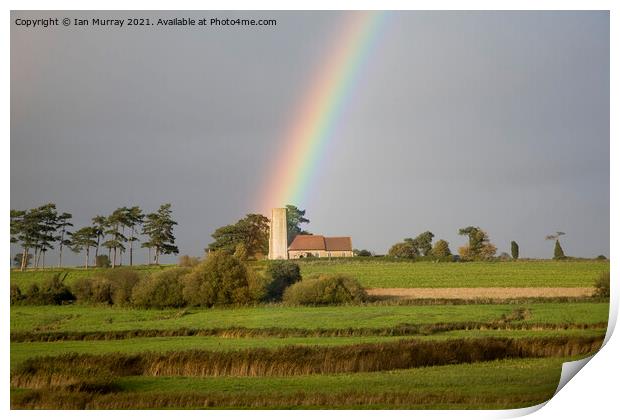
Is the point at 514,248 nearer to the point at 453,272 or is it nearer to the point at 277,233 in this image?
the point at 453,272

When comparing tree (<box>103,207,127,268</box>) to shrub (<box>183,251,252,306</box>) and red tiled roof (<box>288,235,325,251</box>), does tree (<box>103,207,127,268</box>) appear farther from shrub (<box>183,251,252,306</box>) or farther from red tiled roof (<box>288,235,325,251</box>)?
red tiled roof (<box>288,235,325,251</box>)

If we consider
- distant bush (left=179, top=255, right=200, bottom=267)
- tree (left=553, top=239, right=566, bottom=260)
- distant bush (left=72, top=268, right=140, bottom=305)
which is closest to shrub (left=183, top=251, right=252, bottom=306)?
distant bush (left=179, top=255, right=200, bottom=267)

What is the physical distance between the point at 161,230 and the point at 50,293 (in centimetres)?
212

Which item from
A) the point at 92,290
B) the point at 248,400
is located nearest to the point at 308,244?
the point at 248,400

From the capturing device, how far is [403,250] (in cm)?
1531

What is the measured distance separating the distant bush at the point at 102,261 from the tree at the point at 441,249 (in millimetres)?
5852

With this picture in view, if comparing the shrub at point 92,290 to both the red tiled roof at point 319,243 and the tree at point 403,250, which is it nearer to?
the red tiled roof at point 319,243

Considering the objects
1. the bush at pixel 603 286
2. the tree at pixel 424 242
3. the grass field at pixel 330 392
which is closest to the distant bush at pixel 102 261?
the grass field at pixel 330 392

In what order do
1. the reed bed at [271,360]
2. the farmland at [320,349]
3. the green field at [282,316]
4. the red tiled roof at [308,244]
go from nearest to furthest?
the farmland at [320,349] < the reed bed at [271,360] < the green field at [282,316] < the red tiled roof at [308,244]

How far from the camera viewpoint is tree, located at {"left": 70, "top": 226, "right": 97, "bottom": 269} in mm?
14031

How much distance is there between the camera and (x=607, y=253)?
1366 centimetres

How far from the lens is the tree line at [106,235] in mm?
13562

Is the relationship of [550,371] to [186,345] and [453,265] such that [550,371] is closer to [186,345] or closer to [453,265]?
[453,265]
